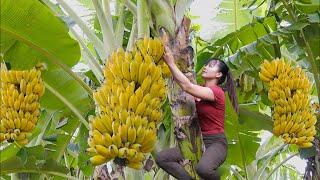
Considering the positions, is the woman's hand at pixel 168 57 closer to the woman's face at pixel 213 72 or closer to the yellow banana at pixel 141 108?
the yellow banana at pixel 141 108

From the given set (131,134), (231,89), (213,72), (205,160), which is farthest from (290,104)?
(131,134)

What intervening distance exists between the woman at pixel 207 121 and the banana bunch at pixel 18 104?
1.75 feet

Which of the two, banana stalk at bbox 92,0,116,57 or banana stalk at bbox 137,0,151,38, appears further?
banana stalk at bbox 92,0,116,57

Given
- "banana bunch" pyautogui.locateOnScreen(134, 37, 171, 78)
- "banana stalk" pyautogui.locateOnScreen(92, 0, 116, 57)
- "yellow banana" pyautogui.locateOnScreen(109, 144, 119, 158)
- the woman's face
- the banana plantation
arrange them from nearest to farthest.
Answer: "yellow banana" pyautogui.locateOnScreen(109, 144, 119, 158), the banana plantation, "banana bunch" pyautogui.locateOnScreen(134, 37, 171, 78), the woman's face, "banana stalk" pyautogui.locateOnScreen(92, 0, 116, 57)

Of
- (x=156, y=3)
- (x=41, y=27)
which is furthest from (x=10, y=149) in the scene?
(x=156, y=3)

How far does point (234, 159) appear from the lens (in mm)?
3213

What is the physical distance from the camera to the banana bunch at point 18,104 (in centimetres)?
186

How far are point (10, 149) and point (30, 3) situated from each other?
1.16 metres

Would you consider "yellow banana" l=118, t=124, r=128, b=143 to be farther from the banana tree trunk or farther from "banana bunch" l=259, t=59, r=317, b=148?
"banana bunch" l=259, t=59, r=317, b=148

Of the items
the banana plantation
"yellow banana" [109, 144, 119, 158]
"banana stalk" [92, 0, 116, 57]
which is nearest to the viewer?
"yellow banana" [109, 144, 119, 158]

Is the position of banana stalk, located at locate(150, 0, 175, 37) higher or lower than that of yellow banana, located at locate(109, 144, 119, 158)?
higher

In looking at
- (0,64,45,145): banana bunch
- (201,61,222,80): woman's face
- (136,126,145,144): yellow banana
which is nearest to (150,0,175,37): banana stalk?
(201,61,222,80): woman's face

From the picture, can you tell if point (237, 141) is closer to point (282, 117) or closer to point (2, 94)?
point (282, 117)

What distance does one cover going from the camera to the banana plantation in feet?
5.04
